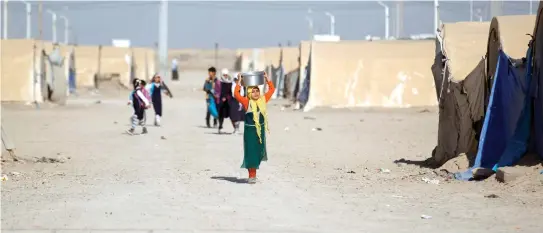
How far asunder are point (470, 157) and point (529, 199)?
116 inches

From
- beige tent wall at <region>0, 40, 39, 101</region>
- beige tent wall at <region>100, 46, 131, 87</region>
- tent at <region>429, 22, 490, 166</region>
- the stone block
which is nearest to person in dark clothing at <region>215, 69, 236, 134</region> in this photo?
tent at <region>429, 22, 490, 166</region>

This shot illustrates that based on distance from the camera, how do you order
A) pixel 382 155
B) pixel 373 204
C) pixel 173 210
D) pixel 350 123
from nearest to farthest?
pixel 173 210 → pixel 373 204 → pixel 382 155 → pixel 350 123

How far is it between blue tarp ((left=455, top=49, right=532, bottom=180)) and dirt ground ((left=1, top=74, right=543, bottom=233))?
0.63 metres

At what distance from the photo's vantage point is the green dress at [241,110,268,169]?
11914 millimetres

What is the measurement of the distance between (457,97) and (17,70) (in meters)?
24.1

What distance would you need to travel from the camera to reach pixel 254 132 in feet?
39.7

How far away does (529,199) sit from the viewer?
34.0 ft

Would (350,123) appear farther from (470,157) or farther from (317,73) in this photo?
(470,157)

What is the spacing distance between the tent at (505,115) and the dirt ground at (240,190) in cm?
64

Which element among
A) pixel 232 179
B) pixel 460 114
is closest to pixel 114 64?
pixel 460 114

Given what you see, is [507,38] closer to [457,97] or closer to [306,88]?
[457,97]

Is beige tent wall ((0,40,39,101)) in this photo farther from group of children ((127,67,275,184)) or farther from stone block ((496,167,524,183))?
stone block ((496,167,524,183))

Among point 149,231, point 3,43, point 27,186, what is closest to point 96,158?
point 27,186

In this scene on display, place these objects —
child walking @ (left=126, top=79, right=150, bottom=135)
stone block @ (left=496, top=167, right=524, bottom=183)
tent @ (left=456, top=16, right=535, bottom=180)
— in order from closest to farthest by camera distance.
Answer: stone block @ (left=496, top=167, right=524, bottom=183) < tent @ (left=456, top=16, right=535, bottom=180) < child walking @ (left=126, top=79, right=150, bottom=135)
